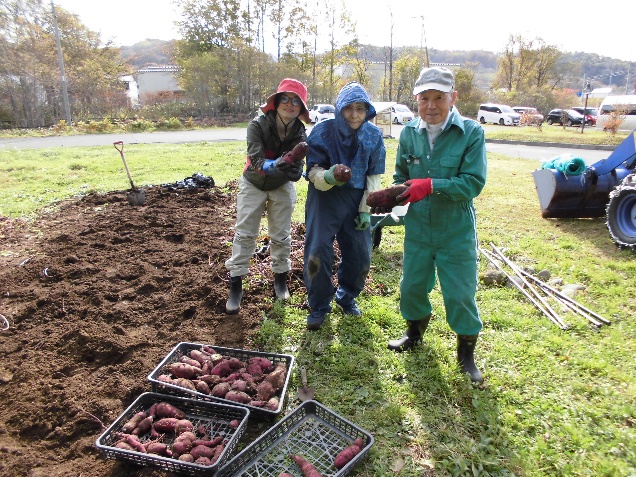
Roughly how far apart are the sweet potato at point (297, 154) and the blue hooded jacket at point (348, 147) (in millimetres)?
151

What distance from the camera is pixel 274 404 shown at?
244 cm

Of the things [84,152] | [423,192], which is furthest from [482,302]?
[84,152]

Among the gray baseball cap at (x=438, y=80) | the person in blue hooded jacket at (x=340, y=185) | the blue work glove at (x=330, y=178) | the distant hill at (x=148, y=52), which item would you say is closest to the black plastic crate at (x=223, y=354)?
the person in blue hooded jacket at (x=340, y=185)

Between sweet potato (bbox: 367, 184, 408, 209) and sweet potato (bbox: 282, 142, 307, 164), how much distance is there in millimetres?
639

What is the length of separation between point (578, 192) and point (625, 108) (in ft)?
58.4

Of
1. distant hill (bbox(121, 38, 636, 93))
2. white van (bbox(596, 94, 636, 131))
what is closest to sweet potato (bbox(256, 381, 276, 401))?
white van (bbox(596, 94, 636, 131))

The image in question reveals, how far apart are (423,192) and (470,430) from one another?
138 cm

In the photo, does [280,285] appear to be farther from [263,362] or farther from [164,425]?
[164,425]

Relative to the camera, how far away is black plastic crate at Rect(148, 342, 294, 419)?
7.90ft

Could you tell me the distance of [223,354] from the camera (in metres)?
2.95

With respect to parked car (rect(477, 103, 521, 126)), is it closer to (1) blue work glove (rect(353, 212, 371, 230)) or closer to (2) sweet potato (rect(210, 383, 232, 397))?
(1) blue work glove (rect(353, 212, 371, 230))

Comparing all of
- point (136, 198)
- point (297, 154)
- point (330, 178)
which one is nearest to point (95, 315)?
point (297, 154)

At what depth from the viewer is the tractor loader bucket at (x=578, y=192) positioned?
6031 millimetres

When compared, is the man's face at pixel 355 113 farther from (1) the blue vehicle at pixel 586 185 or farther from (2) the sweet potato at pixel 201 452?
(1) the blue vehicle at pixel 586 185
